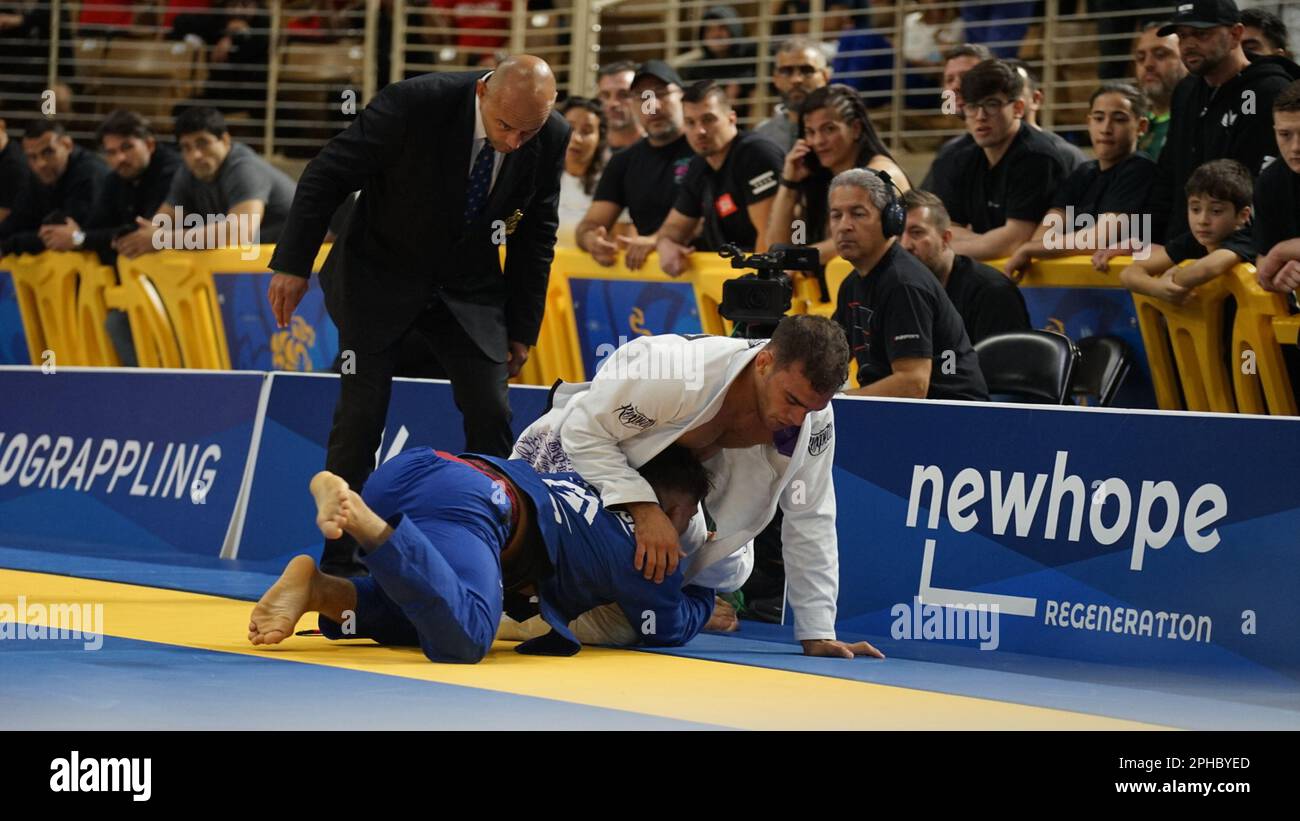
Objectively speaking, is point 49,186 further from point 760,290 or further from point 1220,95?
point 1220,95

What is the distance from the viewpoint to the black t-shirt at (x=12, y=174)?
13992mm

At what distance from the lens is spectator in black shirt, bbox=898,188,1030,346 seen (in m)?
7.74

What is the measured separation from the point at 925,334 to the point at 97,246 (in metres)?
7.61

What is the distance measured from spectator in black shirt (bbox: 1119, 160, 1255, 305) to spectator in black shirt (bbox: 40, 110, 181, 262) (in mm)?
7365

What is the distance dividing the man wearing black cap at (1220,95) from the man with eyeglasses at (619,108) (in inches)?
152

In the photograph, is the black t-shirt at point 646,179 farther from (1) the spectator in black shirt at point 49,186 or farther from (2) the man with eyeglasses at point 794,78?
(1) the spectator in black shirt at point 49,186

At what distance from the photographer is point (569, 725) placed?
13.5ft

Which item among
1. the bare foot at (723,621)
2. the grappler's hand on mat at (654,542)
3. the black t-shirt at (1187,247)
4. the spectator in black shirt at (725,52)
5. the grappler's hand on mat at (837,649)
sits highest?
the spectator in black shirt at (725,52)

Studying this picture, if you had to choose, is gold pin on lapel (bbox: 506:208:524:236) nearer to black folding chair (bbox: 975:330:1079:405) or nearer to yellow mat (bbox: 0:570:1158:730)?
yellow mat (bbox: 0:570:1158:730)

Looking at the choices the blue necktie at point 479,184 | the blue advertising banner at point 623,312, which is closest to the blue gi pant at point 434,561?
the blue necktie at point 479,184

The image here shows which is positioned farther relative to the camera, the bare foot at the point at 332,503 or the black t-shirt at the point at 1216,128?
the black t-shirt at the point at 1216,128

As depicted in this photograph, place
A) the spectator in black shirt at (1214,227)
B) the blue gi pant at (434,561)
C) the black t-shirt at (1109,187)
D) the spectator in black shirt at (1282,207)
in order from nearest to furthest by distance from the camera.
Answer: the blue gi pant at (434,561) < the spectator in black shirt at (1282,207) < the spectator in black shirt at (1214,227) < the black t-shirt at (1109,187)

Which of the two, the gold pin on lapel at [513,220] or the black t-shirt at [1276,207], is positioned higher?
the black t-shirt at [1276,207]

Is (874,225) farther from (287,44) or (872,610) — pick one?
(287,44)
